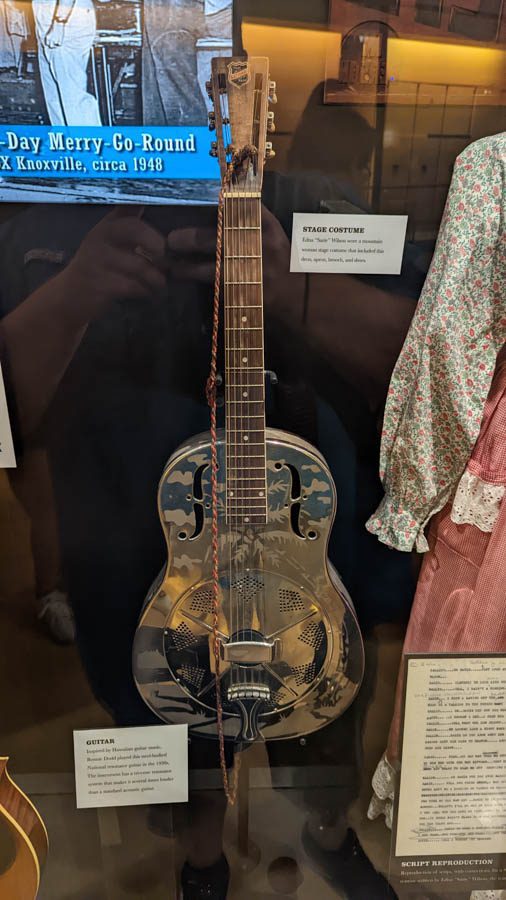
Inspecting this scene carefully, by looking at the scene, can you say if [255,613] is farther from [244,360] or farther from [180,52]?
[180,52]

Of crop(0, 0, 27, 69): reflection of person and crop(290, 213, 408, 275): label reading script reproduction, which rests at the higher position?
crop(0, 0, 27, 69): reflection of person

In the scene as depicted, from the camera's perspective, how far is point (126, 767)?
1126 mm

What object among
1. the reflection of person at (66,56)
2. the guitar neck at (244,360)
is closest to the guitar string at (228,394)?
the guitar neck at (244,360)

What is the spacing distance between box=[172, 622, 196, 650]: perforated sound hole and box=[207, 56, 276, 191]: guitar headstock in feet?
2.15

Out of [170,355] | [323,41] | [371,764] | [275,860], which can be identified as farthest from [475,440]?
[275,860]

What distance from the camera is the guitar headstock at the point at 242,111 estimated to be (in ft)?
2.46

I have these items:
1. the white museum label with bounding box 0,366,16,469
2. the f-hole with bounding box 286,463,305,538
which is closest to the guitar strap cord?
the f-hole with bounding box 286,463,305,538

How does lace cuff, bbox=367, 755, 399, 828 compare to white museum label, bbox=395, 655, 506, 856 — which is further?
lace cuff, bbox=367, 755, 399, 828

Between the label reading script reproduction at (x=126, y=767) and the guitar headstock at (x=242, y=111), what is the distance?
93cm

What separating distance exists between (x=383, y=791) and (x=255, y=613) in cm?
45

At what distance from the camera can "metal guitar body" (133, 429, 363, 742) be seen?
2.99 feet

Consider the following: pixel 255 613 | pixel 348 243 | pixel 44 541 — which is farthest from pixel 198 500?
pixel 348 243

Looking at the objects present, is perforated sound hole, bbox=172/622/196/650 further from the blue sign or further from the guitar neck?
the blue sign

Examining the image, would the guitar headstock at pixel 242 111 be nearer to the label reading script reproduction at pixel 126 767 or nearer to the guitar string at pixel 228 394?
the guitar string at pixel 228 394
